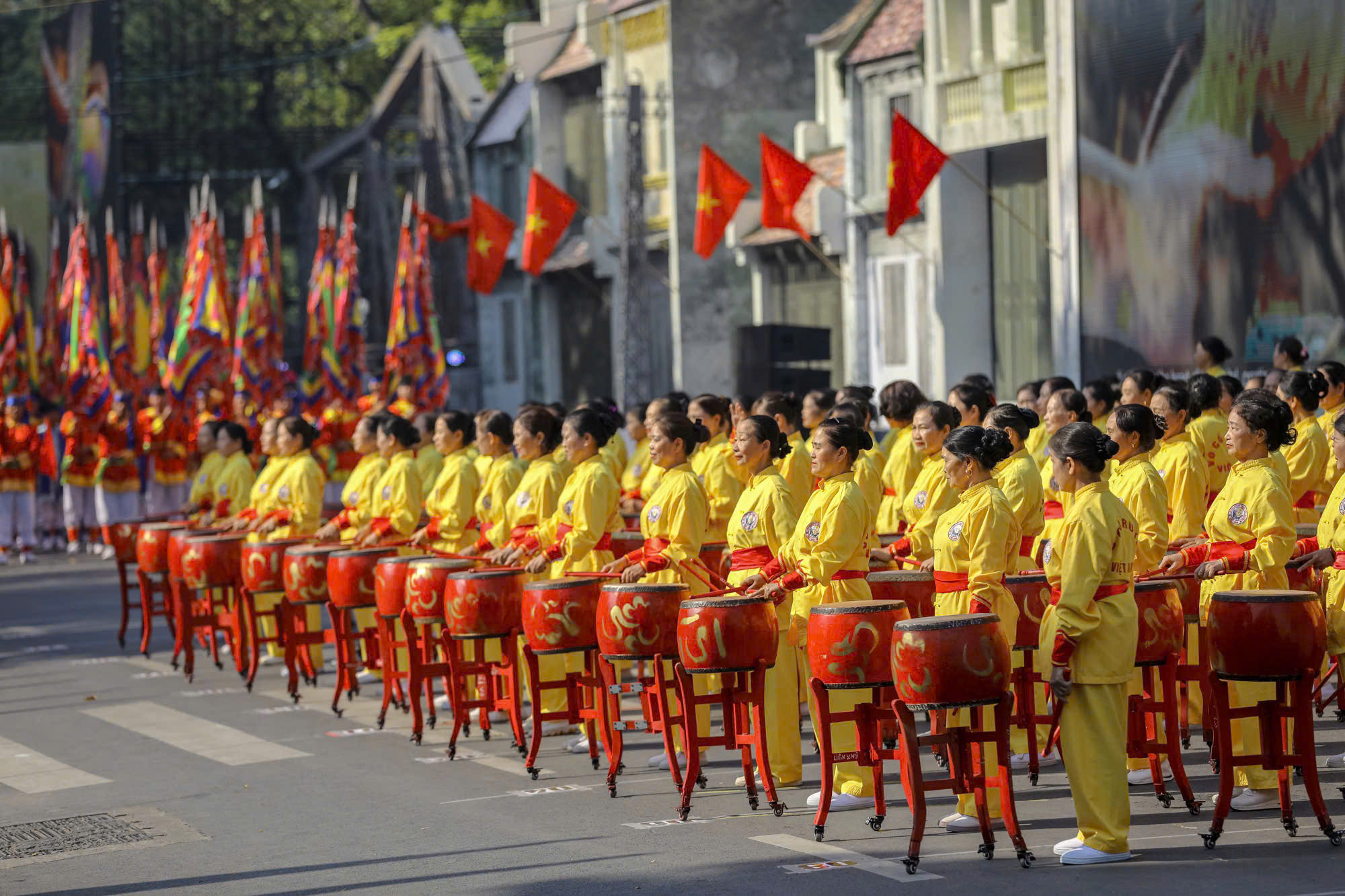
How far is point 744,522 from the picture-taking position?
8641 millimetres

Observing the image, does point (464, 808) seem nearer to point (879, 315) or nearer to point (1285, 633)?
point (1285, 633)

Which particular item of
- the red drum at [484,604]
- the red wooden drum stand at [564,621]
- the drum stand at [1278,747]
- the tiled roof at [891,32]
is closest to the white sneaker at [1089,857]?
the drum stand at [1278,747]

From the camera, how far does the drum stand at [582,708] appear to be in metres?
8.99

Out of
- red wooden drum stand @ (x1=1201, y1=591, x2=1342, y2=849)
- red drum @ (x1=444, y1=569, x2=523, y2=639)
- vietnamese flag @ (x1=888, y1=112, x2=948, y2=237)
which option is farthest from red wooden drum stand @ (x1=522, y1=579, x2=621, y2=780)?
vietnamese flag @ (x1=888, y1=112, x2=948, y2=237)

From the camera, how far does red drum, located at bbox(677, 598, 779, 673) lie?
8.11m

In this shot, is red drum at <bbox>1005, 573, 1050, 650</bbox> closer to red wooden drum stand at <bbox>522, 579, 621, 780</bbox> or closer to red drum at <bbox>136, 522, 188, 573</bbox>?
red wooden drum stand at <bbox>522, 579, 621, 780</bbox>

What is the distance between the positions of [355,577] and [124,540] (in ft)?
14.0

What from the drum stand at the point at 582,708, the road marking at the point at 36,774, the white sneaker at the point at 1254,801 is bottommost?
the road marking at the point at 36,774

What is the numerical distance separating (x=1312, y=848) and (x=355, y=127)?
115 ft

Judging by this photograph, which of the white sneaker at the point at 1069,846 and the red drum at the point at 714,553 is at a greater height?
the red drum at the point at 714,553

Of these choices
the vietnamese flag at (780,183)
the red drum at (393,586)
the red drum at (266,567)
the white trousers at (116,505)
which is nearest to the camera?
the red drum at (393,586)

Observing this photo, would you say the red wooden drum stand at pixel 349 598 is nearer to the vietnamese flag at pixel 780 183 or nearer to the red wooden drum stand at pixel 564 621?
the red wooden drum stand at pixel 564 621

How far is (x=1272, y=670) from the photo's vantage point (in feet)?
23.5

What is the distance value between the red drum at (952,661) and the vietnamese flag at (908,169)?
39.3ft
